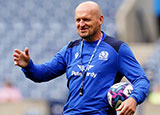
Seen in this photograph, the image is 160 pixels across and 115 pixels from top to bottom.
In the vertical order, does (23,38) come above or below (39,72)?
below

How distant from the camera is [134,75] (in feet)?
12.6

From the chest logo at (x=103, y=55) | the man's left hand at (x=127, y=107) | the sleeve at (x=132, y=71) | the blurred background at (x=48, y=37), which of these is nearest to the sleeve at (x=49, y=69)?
the chest logo at (x=103, y=55)

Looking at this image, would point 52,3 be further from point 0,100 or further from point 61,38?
point 0,100

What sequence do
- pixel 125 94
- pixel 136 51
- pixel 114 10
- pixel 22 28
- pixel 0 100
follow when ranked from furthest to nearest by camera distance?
pixel 114 10 < pixel 22 28 < pixel 136 51 < pixel 0 100 < pixel 125 94

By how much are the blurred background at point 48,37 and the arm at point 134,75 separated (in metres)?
5.52

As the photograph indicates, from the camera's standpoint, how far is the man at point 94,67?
3.87 meters

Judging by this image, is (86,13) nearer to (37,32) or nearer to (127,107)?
(127,107)

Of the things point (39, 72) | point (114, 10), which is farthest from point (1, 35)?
point (39, 72)

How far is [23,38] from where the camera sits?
14375 mm

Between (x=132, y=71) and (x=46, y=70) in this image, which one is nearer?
(x=132, y=71)

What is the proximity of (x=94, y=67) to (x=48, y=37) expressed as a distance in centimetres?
1055

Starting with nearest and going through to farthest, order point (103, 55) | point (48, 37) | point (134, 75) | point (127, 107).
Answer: point (127, 107) < point (134, 75) < point (103, 55) < point (48, 37)

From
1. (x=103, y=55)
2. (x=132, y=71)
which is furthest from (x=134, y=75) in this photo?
(x=103, y=55)

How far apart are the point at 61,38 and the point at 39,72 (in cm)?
1004
